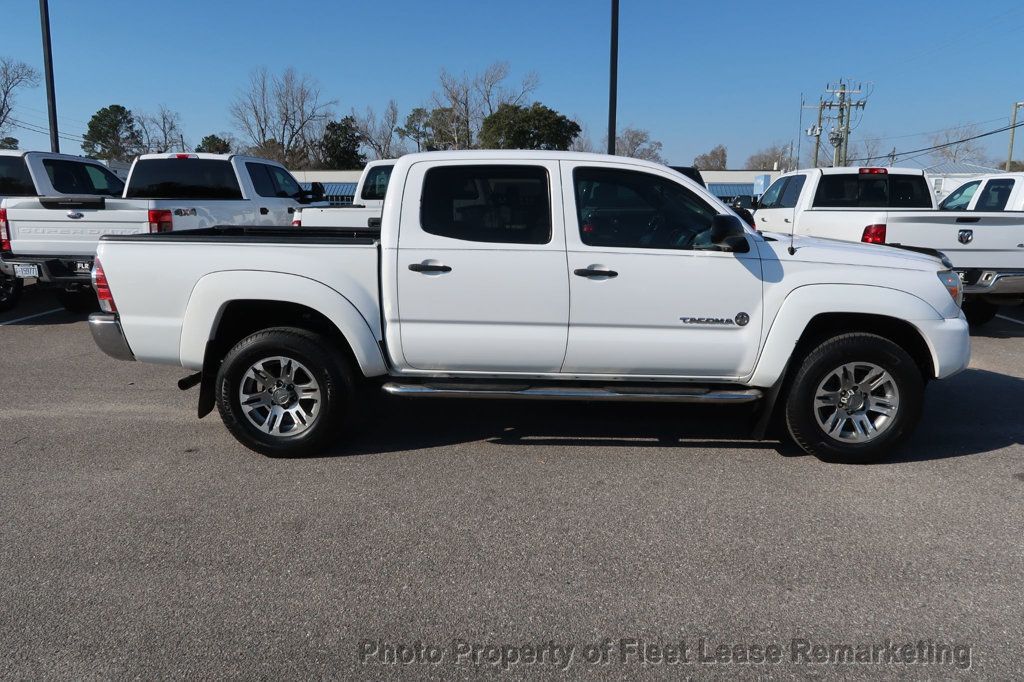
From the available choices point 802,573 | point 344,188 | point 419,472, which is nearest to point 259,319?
point 419,472

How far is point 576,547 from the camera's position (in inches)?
149

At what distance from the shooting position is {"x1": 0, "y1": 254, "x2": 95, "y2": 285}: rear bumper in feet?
29.9

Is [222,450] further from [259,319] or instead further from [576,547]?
[576,547]

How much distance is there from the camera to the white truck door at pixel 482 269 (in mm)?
4715

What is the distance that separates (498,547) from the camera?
3.80 m

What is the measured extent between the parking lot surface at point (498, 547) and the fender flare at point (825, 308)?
766 millimetres

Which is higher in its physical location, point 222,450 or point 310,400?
point 310,400

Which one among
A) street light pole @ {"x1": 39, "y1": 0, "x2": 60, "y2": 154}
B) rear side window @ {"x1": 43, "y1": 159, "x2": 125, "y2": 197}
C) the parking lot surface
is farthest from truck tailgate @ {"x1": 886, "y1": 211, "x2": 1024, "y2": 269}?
street light pole @ {"x1": 39, "y1": 0, "x2": 60, "y2": 154}

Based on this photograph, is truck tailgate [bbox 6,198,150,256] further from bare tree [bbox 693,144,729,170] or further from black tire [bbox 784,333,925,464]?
bare tree [bbox 693,144,729,170]

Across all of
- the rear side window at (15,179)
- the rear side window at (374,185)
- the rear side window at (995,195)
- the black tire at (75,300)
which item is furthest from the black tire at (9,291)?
the rear side window at (995,195)

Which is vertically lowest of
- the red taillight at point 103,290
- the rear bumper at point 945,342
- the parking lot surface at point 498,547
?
the parking lot surface at point 498,547

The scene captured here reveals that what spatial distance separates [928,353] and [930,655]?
8.44 feet

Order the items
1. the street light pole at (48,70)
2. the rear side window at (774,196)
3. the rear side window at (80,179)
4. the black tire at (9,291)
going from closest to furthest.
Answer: the black tire at (9,291) < the rear side window at (80,179) < the rear side window at (774,196) < the street light pole at (48,70)

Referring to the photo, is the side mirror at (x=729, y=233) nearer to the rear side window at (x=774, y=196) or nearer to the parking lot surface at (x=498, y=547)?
the parking lot surface at (x=498, y=547)
